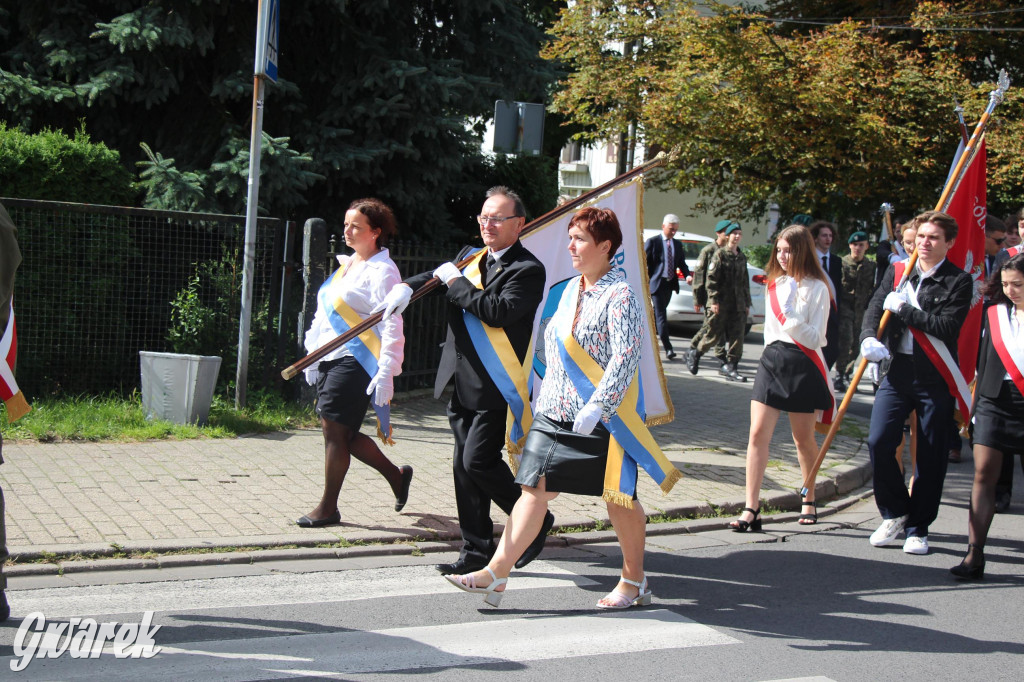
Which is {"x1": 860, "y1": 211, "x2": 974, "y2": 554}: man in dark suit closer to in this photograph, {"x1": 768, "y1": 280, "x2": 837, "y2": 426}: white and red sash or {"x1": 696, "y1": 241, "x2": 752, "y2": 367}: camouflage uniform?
{"x1": 768, "y1": 280, "x2": 837, "y2": 426}: white and red sash

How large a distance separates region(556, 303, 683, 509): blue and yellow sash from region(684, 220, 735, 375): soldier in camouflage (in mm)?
7963

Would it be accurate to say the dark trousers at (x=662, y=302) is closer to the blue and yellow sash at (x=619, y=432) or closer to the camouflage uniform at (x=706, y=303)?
the camouflage uniform at (x=706, y=303)

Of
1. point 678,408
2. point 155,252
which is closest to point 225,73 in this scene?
point 155,252

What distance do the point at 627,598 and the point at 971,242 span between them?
368cm

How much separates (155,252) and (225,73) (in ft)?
6.56

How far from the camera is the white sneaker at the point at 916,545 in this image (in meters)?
6.21

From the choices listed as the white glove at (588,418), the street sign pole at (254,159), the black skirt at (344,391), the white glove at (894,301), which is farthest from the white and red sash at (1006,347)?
the street sign pole at (254,159)

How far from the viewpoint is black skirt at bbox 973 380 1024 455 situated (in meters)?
5.66

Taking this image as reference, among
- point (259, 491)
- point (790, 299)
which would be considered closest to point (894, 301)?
point (790, 299)

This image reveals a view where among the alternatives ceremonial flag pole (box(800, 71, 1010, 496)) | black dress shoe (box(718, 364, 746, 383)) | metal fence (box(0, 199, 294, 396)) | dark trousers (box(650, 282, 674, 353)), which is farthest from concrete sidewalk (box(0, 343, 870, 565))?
dark trousers (box(650, 282, 674, 353))

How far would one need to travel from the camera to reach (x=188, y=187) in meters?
9.21

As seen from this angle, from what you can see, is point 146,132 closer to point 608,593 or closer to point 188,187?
point 188,187

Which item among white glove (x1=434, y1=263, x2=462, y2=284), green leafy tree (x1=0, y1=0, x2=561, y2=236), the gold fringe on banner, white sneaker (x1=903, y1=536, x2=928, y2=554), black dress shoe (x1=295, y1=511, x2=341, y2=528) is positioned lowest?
black dress shoe (x1=295, y1=511, x2=341, y2=528)

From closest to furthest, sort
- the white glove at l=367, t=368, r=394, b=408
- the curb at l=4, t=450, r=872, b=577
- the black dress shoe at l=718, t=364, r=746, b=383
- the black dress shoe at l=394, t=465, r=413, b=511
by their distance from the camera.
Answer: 1. the curb at l=4, t=450, r=872, b=577
2. the white glove at l=367, t=368, r=394, b=408
3. the black dress shoe at l=394, t=465, r=413, b=511
4. the black dress shoe at l=718, t=364, r=746, b=383
